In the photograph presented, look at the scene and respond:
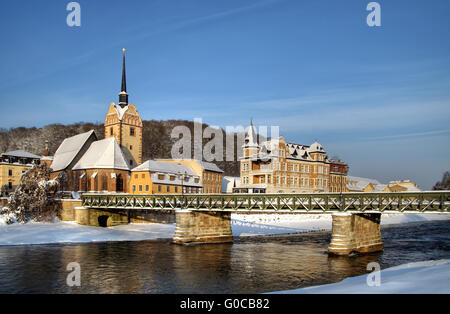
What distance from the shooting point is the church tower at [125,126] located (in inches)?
3191

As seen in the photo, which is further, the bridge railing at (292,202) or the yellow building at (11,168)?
the yellow building at (11,168)

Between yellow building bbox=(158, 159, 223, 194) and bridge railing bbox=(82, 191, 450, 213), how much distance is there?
A: 2964 centimetres

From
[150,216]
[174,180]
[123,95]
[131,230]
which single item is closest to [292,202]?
[131,230]

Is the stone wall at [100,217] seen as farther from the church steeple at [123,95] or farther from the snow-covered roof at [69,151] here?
the church steeple at [123,95]

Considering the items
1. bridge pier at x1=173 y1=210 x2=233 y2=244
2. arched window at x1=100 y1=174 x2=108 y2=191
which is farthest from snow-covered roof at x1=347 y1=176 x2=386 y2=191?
bridge pier at x1=173 y1=210 x2=233 y2=244

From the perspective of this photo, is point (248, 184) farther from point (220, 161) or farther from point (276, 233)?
point (220, 161)

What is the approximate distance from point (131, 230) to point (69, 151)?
102ft

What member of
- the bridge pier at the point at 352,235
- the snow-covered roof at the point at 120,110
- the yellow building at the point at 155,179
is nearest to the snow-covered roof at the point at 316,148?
the yellow building at the point at 155,179

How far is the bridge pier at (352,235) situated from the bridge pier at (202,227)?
14.9m

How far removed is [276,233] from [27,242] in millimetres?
31593

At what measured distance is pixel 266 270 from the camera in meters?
29.9

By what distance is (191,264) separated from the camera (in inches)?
1287

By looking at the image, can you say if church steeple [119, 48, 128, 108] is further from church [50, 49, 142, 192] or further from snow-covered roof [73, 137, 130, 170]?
snow-covered roof [73, 137, 130, 170]
